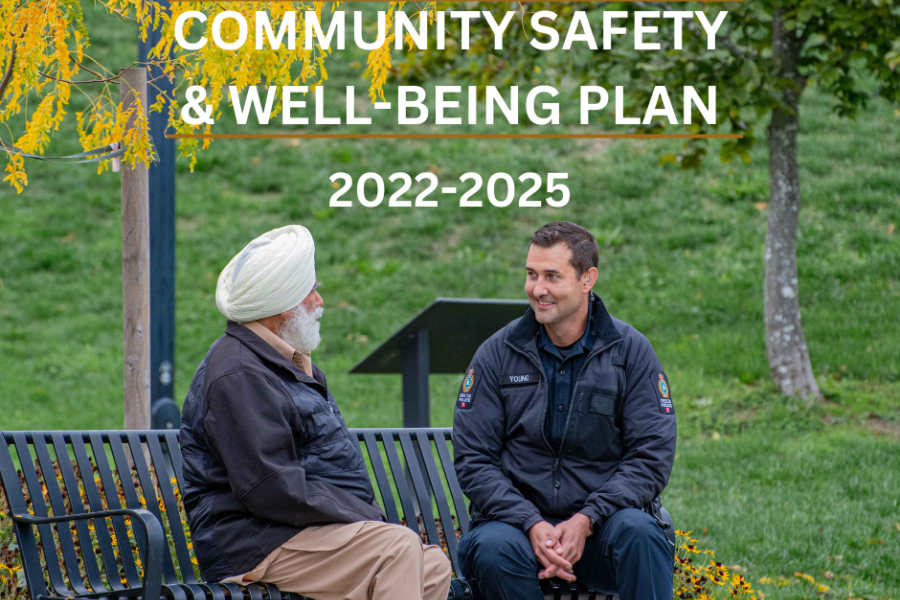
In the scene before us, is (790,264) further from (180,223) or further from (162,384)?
(180,223)

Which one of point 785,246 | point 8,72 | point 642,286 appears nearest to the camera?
point 8,72

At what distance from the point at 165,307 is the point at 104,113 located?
145 cm

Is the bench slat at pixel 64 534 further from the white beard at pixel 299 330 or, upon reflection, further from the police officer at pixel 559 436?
the police officer at pixel 559 436

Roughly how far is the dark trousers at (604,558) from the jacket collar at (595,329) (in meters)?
0.63

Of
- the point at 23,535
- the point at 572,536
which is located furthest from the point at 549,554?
the point at 23,535

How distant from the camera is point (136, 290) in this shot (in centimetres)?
479

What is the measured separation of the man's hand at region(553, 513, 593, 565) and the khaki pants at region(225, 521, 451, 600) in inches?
19.8

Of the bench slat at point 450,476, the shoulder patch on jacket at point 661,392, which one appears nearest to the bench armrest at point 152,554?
the bench slat at point 450,476

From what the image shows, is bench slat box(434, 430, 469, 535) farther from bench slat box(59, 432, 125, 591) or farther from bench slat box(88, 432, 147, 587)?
bench slat box(59, 432, 125, 591)

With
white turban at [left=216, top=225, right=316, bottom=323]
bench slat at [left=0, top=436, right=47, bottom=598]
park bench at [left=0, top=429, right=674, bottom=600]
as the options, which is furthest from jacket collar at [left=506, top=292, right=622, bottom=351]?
bench slat at [left=0, top=436, right=47, bottom=598]

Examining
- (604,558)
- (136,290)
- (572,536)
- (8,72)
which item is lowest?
(604,558)

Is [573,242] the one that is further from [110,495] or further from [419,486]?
[110,495]

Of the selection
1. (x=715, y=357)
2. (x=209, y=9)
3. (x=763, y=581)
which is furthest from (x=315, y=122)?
(x=763, y=581)

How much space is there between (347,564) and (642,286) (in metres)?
7.11
